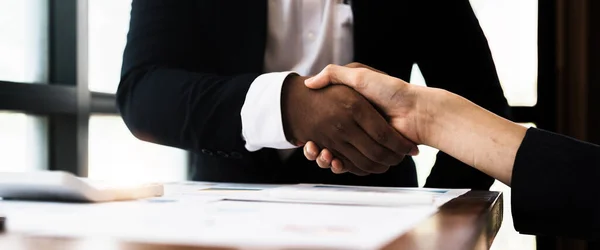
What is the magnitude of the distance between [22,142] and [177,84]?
93 cm

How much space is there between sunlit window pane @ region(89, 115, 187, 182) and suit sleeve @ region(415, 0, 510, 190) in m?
1.01

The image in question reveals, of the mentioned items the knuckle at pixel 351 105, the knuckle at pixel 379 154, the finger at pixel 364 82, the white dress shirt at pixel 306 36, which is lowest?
the knuckle at pixel 379 154

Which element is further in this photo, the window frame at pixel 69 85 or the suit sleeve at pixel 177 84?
the window frame at pixel 69 85

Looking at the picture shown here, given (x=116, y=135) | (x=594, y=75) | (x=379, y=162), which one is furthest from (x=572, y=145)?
(x=594, y=75)

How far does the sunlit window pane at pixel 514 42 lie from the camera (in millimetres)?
2646

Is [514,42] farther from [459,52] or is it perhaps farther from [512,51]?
[459,52]

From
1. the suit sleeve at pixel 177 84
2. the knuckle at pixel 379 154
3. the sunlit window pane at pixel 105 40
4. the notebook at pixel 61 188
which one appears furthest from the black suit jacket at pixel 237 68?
the sunlit window pane at pixel 105 40

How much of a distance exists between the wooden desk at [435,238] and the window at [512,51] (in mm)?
2018

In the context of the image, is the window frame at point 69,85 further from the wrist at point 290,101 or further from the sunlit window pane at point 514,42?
the sunlit window pane at point 514,42

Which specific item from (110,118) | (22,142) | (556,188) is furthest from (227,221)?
(110,118)

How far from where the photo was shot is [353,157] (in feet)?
3.36

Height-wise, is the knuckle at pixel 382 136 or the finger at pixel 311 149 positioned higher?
the knuckle at pixel 382 136

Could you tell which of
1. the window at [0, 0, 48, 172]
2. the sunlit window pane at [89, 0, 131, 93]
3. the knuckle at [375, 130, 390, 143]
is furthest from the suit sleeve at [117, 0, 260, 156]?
the sunlit window pane at [89, 0, 131, 93]

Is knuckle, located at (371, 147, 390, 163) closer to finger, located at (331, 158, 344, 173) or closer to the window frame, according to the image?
finger, located at (331, 158, 344, 173)
